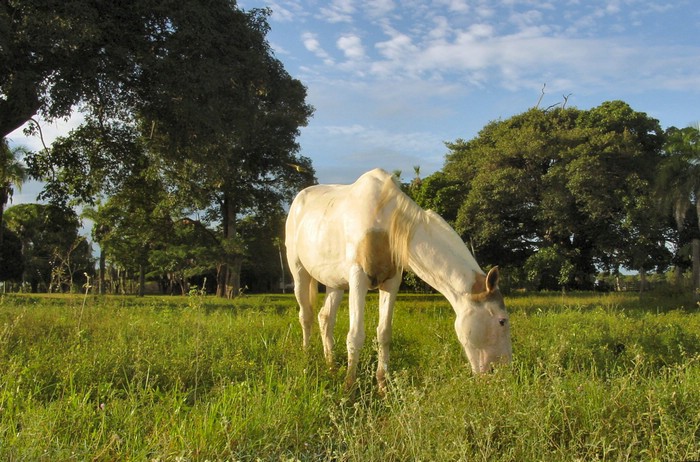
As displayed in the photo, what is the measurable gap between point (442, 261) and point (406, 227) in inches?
16.6

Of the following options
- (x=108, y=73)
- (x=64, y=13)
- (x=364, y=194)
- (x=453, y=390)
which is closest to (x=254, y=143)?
(x=108, y=73)

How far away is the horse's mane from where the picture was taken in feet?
15.1

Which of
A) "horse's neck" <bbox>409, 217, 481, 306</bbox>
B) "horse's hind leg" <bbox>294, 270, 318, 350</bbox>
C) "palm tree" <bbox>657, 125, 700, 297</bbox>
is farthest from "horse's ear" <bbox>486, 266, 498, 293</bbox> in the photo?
"palm tree" <bbox>657, 125, 700, 297</bbox>

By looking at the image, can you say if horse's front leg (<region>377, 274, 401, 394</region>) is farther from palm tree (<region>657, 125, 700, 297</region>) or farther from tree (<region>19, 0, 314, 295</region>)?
palm tree (<region>657, 125, 700, 297</region>)

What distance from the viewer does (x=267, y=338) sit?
622 centimetres

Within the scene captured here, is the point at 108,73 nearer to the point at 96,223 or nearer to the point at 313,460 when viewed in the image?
the point at 313,460

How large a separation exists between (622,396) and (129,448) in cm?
290

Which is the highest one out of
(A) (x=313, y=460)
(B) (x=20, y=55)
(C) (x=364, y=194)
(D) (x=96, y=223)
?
(B) (x=20, y=55)

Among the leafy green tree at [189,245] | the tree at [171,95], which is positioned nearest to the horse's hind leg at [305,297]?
the tree at [171,95]

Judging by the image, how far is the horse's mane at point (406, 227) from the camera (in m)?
4.61

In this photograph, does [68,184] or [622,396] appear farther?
[68,184]

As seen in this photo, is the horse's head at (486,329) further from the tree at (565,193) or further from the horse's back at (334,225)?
the tree at (565,193)

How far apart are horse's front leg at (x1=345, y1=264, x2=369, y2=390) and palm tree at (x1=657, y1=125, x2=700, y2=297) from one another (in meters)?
28.5

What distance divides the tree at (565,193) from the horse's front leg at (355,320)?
2543cm
